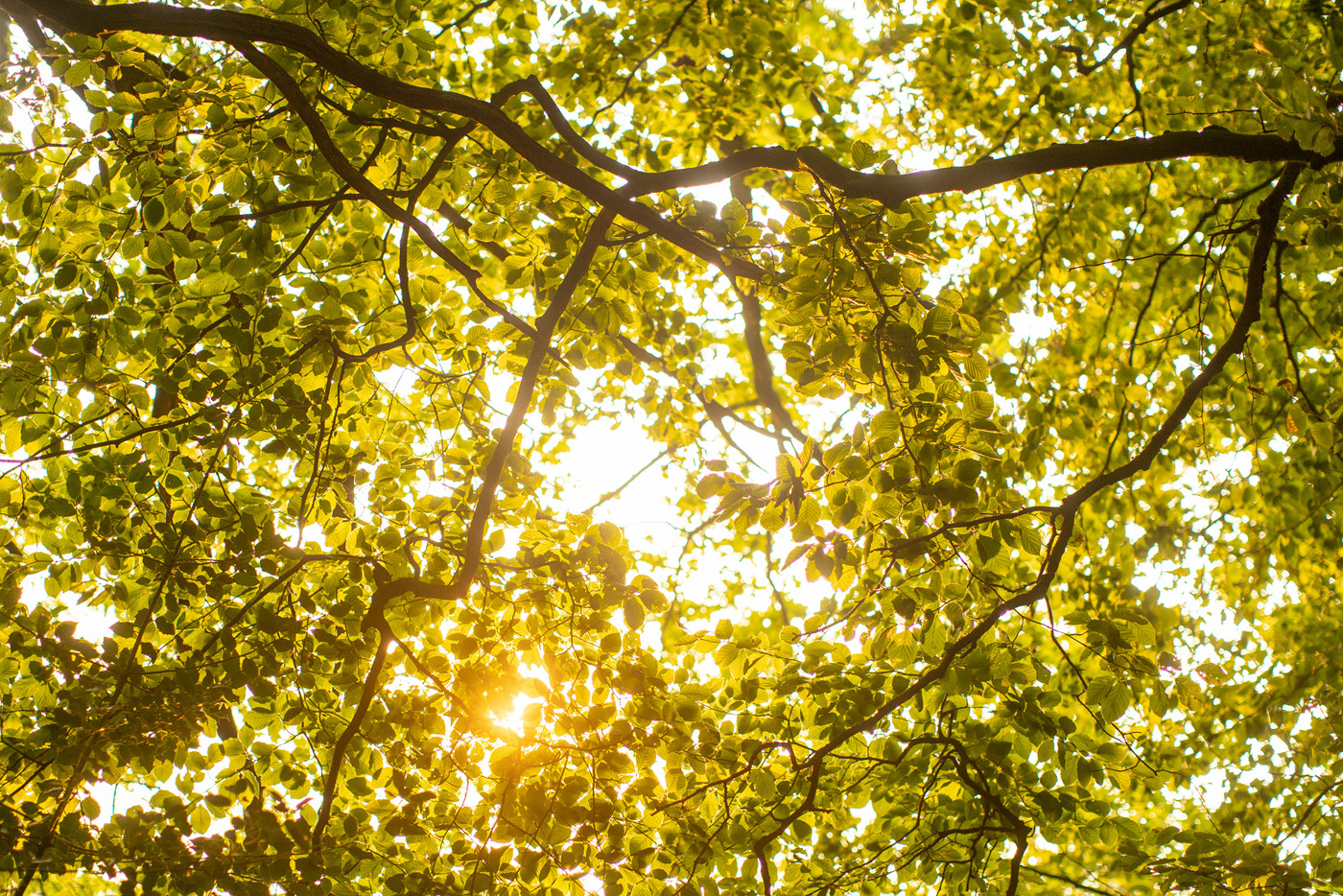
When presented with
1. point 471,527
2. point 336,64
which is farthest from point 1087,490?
point 336,64

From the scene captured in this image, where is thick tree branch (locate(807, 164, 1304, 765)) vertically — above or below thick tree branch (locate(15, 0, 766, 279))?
below

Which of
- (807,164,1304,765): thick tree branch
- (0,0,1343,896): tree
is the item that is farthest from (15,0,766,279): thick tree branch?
(807,164,1304,765): thick tree branch

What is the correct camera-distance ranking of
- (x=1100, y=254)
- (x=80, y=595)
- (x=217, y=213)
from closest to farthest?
(x=217, y=213)
(x=80, y=595)
(x=1100, y=254)

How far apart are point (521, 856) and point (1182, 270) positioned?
5.78 meters

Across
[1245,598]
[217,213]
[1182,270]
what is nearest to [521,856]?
[217,213]

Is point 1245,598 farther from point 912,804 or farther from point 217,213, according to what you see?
point 217,213

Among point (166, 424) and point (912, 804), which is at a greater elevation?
point (166, 424)

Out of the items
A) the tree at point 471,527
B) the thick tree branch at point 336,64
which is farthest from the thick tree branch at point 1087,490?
the thick tree branch at point 336,64

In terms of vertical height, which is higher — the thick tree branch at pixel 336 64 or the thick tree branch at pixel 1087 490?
the thick tree branch at pixel 336 64

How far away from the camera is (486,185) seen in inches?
→ 128

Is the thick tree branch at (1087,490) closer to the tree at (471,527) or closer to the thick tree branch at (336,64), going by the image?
the tree at (471,527)

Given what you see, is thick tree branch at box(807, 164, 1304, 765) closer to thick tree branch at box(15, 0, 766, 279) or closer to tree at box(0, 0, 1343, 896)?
tree at box(0, 0, 1343, 896)

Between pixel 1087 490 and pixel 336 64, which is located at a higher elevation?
pixel 336 64

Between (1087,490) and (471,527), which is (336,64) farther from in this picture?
(1087,490)
